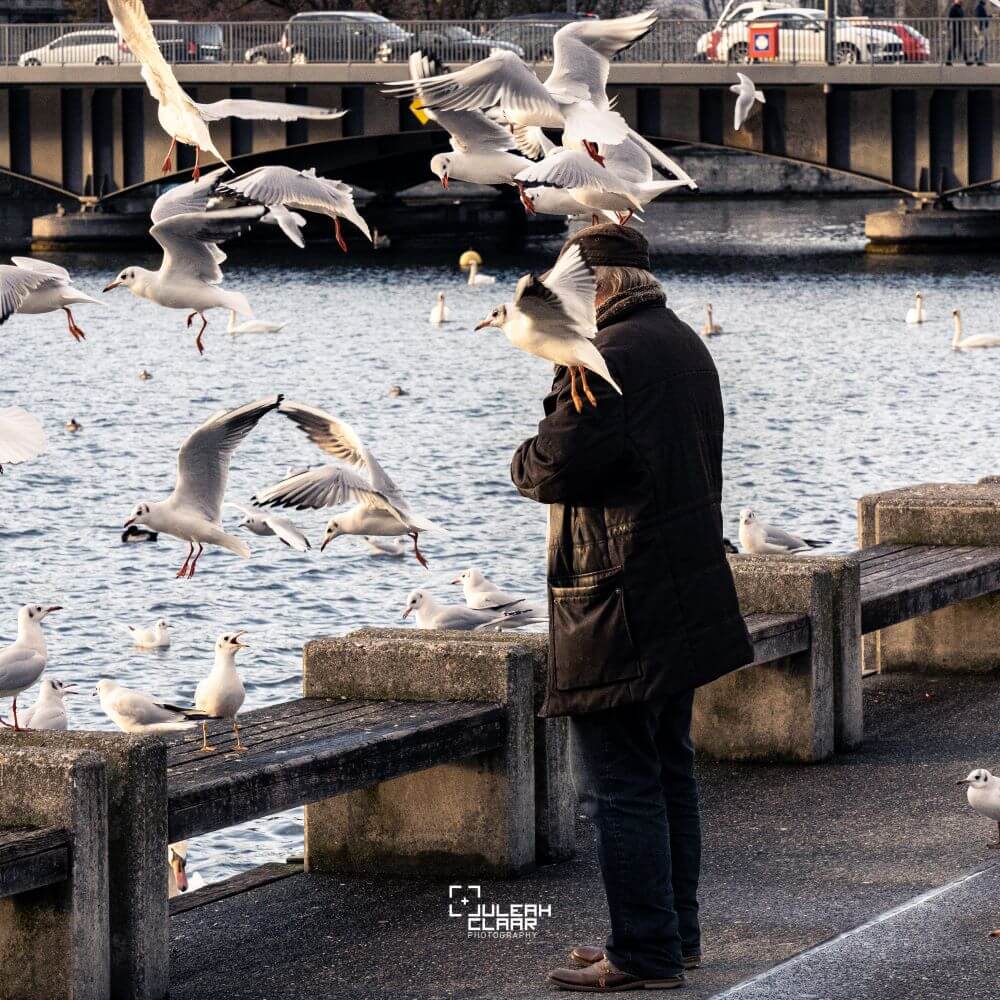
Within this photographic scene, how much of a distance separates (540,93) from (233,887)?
3.86 metres

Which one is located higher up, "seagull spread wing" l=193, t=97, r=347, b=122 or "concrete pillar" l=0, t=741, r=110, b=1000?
"seagull spread wing" l=193, t=97, r=347, b=122

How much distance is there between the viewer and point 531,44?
197 ft

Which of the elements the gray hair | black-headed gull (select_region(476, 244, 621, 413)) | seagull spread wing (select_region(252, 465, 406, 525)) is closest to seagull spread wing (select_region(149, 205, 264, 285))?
seagull spread wing (select_region(252, 465, 406, 525))

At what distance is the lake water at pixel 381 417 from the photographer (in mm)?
20438

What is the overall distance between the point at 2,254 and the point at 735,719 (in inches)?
2044

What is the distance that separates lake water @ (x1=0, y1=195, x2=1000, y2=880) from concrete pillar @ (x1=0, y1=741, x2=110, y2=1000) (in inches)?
216

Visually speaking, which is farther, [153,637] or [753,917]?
[153,637]

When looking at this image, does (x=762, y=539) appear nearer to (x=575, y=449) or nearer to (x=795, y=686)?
(x=795, y=686)

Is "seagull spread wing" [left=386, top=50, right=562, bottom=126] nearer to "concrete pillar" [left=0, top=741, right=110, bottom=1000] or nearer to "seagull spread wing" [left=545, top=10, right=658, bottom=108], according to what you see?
"seagull spread wing" [left=545, top=10, right=658, bottom=108]

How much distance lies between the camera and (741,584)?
948 cm

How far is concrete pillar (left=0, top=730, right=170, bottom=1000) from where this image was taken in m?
6.44

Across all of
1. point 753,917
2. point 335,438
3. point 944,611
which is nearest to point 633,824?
point 753,917

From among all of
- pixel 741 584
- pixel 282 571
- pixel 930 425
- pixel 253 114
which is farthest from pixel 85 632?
pixel 930 425

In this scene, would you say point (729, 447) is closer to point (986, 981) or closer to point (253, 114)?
point (253, 114)
